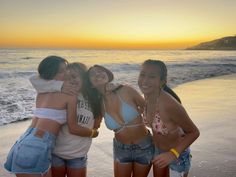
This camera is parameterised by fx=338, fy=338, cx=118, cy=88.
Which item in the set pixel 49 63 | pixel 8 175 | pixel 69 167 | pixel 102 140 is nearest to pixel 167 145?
pixel 69 167

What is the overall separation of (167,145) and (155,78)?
2.26 ft

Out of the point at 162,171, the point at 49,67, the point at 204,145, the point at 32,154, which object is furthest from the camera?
the point at 204,145

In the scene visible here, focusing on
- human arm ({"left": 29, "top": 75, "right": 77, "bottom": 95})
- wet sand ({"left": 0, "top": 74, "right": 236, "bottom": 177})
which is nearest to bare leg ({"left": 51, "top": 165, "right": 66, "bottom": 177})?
human arm ({"left": 29, "top": 75, "right": 77, "bottom": 95})

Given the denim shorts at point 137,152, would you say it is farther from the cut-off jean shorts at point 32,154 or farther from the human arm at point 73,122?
the cut-off jean shorts at point 32,154

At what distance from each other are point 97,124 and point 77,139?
13.3 inches

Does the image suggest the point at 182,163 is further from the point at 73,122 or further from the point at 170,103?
the point at 73,122

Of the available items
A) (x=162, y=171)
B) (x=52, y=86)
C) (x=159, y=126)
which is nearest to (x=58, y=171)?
(x=52, y=86)

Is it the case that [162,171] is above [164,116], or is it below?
below

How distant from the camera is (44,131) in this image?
3.44 meters

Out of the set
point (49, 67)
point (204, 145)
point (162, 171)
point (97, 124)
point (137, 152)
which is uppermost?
point (49, 67)

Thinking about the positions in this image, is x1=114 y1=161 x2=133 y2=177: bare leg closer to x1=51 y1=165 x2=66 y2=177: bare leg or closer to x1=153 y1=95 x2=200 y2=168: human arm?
x1=51 y1=165 x2=66 y2=177: bare leg

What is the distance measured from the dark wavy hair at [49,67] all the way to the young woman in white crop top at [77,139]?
9.2 inches

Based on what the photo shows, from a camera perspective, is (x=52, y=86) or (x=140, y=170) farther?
(x=140, y=170)

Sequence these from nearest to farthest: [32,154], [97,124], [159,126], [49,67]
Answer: [159,126]
[32,154]
[49,67]
[97,124]
